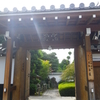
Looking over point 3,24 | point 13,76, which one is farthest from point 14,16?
point 13,76

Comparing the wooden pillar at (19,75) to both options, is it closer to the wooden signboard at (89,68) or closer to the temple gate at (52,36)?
the temple gate at (52,36)

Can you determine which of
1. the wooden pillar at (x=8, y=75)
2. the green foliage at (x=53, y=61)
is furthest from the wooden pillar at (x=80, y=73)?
the green foliage at (x=53, y=61)

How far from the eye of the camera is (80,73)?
4.57 meters


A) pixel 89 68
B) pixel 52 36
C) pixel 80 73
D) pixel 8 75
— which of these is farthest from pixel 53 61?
pixel 89 68

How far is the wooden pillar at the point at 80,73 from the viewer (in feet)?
14.4

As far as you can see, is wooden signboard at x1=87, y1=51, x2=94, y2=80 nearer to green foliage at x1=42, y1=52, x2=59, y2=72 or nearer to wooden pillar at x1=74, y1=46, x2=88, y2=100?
wooden pillar at x1=74, y1=46, x2=88, y2=100

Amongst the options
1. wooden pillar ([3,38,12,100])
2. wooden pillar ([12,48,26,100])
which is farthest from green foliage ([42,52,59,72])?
wooden pillar ([3,38,12,100])

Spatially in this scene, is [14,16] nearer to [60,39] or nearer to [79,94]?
[60,39]

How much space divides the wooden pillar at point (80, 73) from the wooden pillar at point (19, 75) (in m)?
2.10

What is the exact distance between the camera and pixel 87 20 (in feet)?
10.1

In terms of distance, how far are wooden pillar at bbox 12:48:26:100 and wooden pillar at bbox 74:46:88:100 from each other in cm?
210

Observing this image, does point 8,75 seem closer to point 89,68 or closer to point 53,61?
point 89,68

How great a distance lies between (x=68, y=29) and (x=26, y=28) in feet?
3.97

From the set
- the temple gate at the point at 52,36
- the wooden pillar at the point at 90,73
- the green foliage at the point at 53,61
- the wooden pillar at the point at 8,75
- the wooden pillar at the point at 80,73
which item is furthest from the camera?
the green foliage at the point at 53,61
